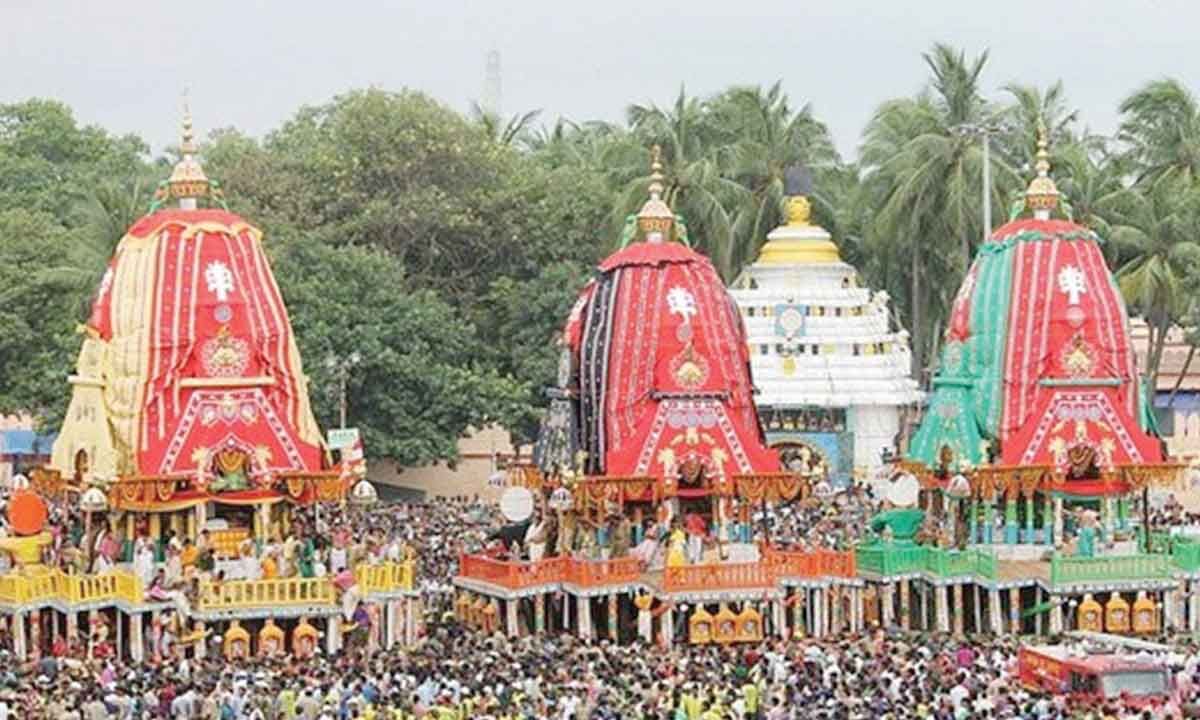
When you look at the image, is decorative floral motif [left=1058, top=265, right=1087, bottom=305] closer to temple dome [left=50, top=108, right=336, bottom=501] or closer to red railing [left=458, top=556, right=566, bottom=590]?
red railing [left=458, top=556, right=566, bottom=590]

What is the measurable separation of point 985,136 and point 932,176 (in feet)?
25.5

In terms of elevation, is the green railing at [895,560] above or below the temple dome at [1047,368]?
below

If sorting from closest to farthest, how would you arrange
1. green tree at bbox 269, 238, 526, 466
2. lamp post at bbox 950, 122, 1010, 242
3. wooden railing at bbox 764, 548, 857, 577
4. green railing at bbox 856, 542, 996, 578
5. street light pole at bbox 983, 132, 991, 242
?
wooden railing at bbox 764, 548, 857, 577
green railing at bbox 856, 542, 996, 578
street light pole at bbox 983, 132, 991, 242
green tree at bbox 269, 238, 526, 466
lamp post at bbox 950, 122, 1010, 242

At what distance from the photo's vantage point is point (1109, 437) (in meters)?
53.1

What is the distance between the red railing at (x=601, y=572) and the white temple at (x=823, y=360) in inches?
999

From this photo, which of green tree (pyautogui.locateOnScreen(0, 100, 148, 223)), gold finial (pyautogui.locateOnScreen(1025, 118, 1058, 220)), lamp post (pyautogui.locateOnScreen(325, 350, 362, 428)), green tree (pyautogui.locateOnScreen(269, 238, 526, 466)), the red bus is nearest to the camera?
the red bus

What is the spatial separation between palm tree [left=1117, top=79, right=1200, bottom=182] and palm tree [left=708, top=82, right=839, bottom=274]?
9.46m

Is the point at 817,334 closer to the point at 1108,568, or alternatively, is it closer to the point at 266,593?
the point at 1108,568

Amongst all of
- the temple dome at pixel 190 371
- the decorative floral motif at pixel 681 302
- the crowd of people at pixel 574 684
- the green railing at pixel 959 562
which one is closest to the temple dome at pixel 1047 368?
the green railing at pixel 959 562

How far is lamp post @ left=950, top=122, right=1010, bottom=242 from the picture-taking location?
7138 cm

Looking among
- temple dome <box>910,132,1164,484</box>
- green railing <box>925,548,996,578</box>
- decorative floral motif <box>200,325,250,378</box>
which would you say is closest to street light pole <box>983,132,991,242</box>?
temple dome <box>910,132,1164,484</box>

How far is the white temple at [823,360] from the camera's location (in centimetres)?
7756

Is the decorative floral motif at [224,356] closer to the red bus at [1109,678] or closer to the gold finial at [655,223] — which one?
the gold finial at [655,223]

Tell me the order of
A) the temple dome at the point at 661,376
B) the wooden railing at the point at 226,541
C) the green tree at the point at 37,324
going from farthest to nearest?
the green tree at the point at 37,324 < the temple dome at the point at 661,376 < the wooden railing at the point at 226,541
